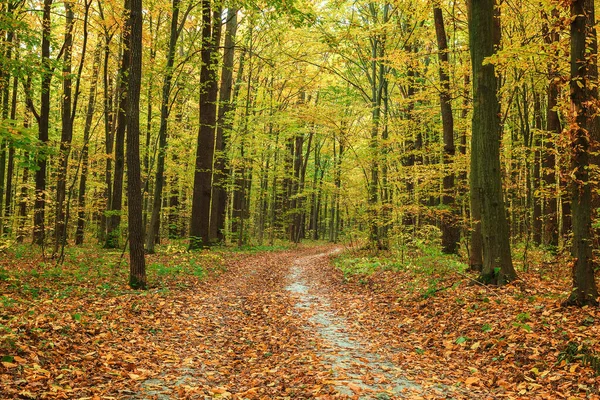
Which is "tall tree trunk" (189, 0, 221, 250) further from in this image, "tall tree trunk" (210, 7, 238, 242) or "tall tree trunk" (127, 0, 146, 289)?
"tall tree trunk" (127, 0, 146, 289)

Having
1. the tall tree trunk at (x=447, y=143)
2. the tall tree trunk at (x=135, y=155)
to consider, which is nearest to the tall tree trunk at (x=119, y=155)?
the tall tree trunk at (x=135, y=155)

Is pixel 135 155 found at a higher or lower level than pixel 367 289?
higher

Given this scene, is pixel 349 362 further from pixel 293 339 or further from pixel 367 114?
pixel 367 114

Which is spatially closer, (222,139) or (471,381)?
(471,381)

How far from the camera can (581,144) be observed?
20.4 feet

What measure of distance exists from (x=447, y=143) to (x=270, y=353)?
1028 cm

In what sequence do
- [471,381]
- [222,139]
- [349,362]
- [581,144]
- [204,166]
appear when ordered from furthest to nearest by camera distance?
[222,139] < [204,166] < [581,144] < [349,362] < [471,381]

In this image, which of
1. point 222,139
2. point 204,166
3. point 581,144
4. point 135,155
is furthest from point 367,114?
point 581,144

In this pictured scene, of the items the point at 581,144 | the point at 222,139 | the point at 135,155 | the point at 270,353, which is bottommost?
the point at 270,353

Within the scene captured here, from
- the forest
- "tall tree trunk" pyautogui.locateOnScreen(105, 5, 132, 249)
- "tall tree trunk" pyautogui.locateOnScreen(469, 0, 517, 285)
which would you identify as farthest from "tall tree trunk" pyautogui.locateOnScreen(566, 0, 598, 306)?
"tall tree trunk" pyautogui.locateOnScreen(105, 5, 132, 249)

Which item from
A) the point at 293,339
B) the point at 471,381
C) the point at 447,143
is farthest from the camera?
the point at 447,143

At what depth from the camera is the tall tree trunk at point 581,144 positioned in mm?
6125

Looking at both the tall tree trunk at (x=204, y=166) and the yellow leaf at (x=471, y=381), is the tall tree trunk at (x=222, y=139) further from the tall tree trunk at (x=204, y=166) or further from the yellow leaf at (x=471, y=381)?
the yellow leaf at (x=471, y=381)

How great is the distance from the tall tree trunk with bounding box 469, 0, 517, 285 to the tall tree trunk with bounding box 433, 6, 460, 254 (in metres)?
4.05
